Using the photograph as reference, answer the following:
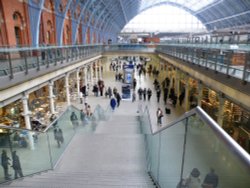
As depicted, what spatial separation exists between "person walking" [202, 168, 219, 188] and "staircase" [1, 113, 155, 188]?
3.30 meters

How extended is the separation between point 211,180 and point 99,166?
203 inches

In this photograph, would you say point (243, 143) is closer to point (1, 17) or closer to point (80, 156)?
point (80, 156)

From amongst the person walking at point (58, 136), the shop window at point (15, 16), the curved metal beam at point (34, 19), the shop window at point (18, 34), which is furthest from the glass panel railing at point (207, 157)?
the curved metal beam at point (34, 19)

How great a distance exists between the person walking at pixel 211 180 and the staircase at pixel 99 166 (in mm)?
3297

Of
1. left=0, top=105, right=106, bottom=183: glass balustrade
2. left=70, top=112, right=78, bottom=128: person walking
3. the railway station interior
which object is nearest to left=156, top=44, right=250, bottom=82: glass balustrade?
the railway station interior

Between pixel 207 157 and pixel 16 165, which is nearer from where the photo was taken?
pixel 207 157

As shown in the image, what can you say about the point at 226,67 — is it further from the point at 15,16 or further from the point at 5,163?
the point at 15,16

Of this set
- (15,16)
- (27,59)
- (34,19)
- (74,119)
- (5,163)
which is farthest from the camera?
(34,19)

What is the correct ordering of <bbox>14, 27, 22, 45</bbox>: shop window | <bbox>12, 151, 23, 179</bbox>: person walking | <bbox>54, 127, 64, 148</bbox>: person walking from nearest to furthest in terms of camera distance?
<bbox>12, 151, 23, 179</bbox>: person walking → <bbox>54, 127, 64, 148</bbox>: person walking → <bbox>14, 27, 22, 45</bbox>: shop window

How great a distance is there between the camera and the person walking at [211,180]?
1.70m

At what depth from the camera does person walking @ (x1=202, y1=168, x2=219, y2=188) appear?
170 centimetres

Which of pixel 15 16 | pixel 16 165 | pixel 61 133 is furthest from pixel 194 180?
pixel 15 16

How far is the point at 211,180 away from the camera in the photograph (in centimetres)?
177

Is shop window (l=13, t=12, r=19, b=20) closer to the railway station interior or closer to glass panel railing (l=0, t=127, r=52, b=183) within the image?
the railway station interior
